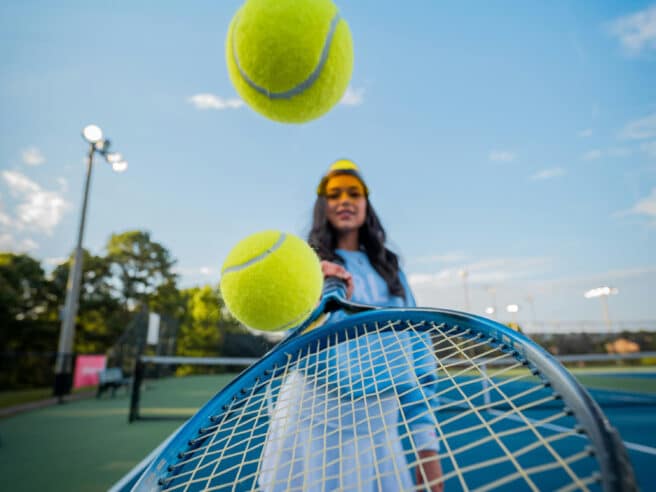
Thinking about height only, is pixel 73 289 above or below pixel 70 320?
above

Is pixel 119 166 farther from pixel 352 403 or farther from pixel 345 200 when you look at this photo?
pixel 352 403

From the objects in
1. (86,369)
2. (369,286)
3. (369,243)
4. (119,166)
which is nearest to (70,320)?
(86,369)

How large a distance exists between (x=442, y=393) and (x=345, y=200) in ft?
3.37

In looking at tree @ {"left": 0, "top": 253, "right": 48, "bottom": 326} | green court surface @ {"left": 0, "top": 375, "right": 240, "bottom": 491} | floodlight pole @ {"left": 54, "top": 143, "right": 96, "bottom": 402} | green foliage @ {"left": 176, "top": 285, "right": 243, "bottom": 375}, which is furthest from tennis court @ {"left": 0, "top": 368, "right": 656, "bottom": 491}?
green foliage @ {"left": 176, "top": 285, "right": 243, "bottom": 375}

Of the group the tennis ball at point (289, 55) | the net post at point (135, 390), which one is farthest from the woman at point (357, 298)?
the net post at point (135, 390)

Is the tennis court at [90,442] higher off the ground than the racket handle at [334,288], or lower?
lower

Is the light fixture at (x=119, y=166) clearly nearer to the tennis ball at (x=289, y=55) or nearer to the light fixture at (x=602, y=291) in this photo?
the tennis ball at (x=289, y=55)

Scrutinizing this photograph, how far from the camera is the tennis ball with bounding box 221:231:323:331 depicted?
3.96ft

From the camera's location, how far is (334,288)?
141 centimetres

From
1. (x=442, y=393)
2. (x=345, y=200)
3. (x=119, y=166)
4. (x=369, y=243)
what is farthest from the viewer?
(x=119, y=166)

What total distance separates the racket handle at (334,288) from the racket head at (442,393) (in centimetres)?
1

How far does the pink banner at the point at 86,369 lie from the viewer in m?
7.73

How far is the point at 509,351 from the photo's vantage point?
871 millimetres

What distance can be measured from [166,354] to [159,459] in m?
12.7
